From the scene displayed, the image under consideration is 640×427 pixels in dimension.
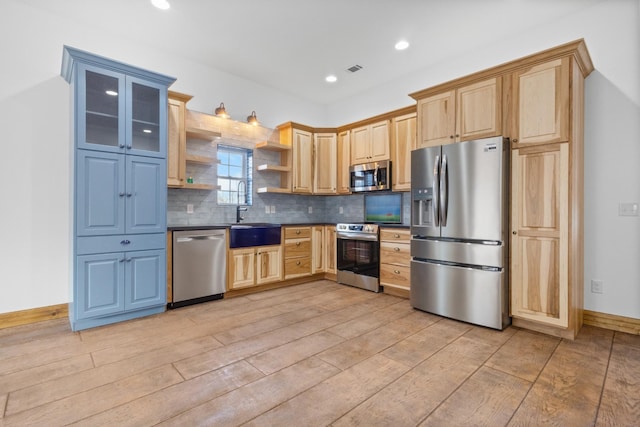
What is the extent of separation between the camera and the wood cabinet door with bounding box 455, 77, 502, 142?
9.83 feet

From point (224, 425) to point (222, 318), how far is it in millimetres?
1685

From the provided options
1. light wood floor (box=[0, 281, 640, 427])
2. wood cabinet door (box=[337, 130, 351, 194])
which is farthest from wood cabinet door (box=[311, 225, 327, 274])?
light wood floor (box=[0, 281, 640, 427])

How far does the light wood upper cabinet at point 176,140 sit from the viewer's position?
3.61 metres

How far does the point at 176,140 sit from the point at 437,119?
2967 mm

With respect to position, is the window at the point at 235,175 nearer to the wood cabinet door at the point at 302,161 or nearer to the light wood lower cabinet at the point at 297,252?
the wood cabinet door at the point at 302,161

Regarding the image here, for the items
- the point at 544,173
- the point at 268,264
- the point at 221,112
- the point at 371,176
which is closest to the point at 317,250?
the point at 268,264

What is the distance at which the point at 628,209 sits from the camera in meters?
2.82

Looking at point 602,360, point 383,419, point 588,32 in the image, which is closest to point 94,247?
point 383,419

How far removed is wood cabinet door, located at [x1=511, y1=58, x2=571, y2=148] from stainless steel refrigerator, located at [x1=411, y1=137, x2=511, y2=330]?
246mm

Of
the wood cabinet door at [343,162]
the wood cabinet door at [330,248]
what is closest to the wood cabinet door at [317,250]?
the wood cabinet door at [330,248]

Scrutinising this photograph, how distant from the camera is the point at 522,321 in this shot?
2.90 m

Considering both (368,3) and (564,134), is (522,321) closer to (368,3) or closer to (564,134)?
(564,134)

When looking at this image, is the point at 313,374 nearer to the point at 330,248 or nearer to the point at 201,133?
the point at 330,248

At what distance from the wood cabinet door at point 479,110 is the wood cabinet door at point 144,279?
339cm
